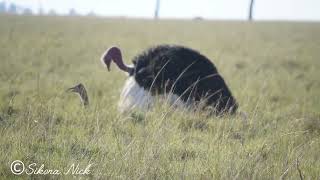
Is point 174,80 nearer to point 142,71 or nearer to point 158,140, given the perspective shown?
point 142,71

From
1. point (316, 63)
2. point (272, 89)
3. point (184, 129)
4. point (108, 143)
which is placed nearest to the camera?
point (108, 143)

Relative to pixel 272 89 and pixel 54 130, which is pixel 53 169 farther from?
pixel 272 89

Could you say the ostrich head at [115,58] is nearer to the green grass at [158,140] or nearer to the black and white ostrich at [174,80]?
the black and white ostrich at [174,80]

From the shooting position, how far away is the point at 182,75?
7.30m

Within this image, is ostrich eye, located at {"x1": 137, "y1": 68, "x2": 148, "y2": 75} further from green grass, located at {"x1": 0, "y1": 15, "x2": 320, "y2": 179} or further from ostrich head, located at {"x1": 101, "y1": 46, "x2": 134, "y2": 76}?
green grass, located at {"x1": 0, "y1": 15, "x2": 320, "y2": 179}

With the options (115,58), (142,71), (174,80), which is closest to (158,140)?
(174,80)

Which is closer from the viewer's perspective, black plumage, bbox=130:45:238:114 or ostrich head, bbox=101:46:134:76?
black plumage, bbox=130:45:238:114

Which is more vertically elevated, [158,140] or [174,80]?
[158,140]

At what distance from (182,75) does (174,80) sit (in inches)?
5.1

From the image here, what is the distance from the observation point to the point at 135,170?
160 inches

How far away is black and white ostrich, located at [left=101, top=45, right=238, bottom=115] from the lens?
23.8ft

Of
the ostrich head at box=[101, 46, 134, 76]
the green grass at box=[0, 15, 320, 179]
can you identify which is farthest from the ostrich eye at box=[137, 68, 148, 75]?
the green grass at box=[0, 15, 320, 179]

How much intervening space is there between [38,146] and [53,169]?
0.66 metres

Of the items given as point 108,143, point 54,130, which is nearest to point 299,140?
point 108,143
